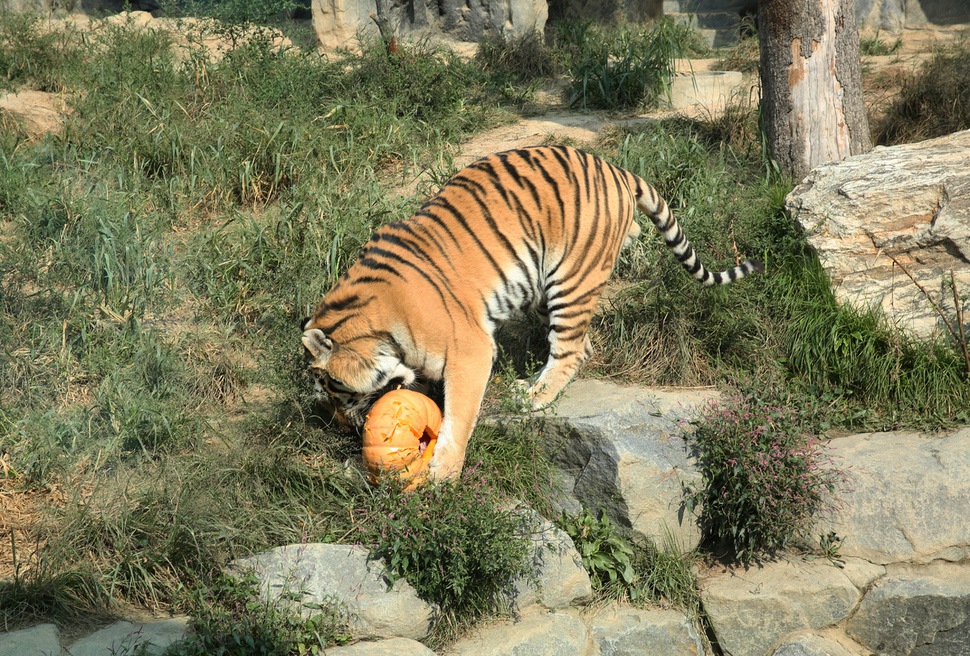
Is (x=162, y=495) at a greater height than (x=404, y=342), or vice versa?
(x=404, y=342)

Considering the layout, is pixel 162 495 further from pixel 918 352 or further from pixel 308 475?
pixel 918 352

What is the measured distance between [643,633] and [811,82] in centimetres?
402

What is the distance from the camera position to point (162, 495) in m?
4.29

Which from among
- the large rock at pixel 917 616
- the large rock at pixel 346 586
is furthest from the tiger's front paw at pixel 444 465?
the large rock at pixel 917 616

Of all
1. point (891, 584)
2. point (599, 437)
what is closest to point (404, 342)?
point (599, 437)

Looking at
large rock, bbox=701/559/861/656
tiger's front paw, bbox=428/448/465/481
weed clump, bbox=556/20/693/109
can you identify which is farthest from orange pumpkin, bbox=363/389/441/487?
weed clump, bbox=556/20/693/109

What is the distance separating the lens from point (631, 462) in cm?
459

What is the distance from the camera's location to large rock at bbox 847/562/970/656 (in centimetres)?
440

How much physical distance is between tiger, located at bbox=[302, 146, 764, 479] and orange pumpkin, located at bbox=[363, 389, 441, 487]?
10 centimetres

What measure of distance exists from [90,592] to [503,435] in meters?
2.07

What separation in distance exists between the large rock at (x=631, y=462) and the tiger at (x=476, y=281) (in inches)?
11.9

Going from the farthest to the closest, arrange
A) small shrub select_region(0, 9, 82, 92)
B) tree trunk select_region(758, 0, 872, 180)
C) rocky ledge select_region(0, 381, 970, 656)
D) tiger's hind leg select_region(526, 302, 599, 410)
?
small shrub select_region(0, 9, 82, 92) < tree trunk select_region(758, 0, 872, 180) < tiger's hind leg select_region(526, 302, 599, 410) < rocky ledge select_region(0, 381, 970, 656)

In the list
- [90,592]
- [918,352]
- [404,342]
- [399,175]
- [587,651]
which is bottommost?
[587,651]

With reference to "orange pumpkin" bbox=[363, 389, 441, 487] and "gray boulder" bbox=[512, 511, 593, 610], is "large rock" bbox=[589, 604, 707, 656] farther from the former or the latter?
"orange pumpkin" bbox=[363, 389, 441, 487]
